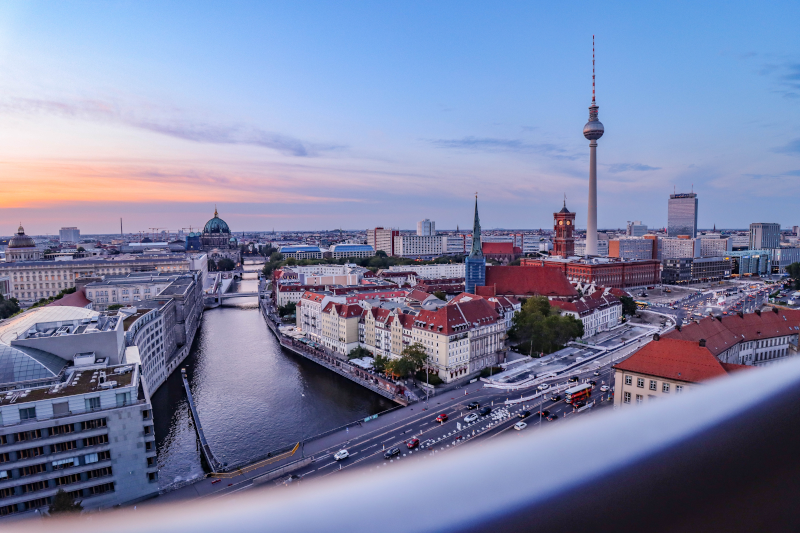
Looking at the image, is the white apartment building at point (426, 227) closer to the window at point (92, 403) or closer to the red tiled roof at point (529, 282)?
the red tiled roof at point (529, 282)

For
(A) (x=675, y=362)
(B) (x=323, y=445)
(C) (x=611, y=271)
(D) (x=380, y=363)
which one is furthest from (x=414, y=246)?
(A) (x=675, y=362)

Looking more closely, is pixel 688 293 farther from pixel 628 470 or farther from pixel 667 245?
pixel 628 470

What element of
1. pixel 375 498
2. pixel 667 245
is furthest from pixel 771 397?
pixel 667 245

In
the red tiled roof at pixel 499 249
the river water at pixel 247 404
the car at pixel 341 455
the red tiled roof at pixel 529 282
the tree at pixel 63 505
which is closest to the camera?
the tree at pixel 63 505

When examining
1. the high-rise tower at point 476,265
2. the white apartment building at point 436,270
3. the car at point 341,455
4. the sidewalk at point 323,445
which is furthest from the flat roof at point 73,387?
the white apartment building at point 436,270

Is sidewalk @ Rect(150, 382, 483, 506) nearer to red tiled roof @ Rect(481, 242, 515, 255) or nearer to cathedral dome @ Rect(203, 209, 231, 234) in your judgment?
red tiled roof @ Rect(481, 242, 515, 255)

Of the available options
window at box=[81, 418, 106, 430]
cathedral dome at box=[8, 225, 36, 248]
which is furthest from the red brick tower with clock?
cathedral dome at box=[8, 225, 36, 248]
